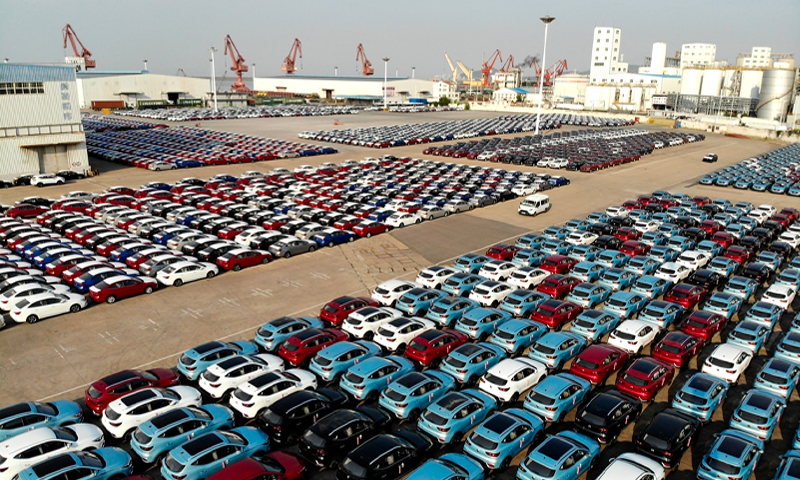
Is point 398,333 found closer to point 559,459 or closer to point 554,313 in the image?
point 554,313

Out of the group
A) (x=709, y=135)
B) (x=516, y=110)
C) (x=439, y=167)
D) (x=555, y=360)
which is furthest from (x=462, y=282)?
(x=516, y=110)

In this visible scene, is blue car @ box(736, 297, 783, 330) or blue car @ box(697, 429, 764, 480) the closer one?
blue car @ box(697, 429, 764, 480)

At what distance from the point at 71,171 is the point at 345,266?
37683 mm

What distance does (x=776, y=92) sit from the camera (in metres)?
132

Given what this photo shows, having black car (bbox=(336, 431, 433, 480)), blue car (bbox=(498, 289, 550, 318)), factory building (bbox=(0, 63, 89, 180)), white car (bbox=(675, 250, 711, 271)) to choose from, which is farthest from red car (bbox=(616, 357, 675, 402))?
factory building (bbox=(0, 63, 89, 180))

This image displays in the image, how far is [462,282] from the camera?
26.4 m

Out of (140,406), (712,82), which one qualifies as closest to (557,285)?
(140,406)

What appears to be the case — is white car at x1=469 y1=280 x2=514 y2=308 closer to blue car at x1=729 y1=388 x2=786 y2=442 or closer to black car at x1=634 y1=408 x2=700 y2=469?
black car at x1=634 y1=408 x2=700 y2=469

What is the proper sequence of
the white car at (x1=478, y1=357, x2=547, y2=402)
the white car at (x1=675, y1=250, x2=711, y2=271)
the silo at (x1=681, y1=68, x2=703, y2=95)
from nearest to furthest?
the white car at (x1=478, y1=357, x2=547, y2=402), the white car at (x1=675, y1=250, x2=711, y2=271), the silo at (x1=681, y1=68, x2=703, y2=95)

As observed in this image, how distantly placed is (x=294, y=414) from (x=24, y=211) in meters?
34.1

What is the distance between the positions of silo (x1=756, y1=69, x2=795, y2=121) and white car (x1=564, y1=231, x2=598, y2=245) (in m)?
129

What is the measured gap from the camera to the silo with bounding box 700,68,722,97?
490ft

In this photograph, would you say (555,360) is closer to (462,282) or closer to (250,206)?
(462,282)

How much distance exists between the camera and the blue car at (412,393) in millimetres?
16531
